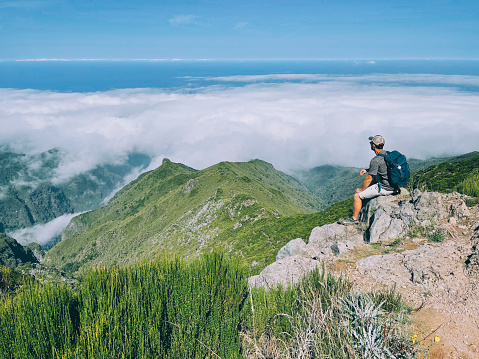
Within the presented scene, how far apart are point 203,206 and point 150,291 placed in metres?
114

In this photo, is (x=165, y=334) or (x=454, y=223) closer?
(x=165, y=334)

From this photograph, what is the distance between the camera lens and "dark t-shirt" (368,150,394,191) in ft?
43.3

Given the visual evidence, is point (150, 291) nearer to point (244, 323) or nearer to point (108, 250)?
point (244, 323)

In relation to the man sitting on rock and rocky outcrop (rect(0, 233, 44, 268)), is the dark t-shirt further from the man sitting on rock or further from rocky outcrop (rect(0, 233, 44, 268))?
rocky outcrop (rect(0, 233, 44, 268))

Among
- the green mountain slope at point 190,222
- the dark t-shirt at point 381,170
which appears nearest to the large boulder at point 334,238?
the dark t-shirt at point 381,170

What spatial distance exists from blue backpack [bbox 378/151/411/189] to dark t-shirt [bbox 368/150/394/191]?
0.18m

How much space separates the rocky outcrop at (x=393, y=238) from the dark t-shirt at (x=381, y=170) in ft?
5.80

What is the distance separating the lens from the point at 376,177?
14234 millimetres

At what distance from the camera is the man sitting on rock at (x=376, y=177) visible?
43.5 feet

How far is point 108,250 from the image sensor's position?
5782 inches

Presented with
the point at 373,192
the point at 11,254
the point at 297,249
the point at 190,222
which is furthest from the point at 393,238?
the point at 11,254

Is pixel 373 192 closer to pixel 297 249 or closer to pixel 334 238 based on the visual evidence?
pixel 334 238

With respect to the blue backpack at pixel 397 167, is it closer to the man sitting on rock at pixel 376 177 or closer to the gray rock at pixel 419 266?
the man sitting on rock at pixel 376 177

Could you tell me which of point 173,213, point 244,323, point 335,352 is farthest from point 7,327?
point 173,213
